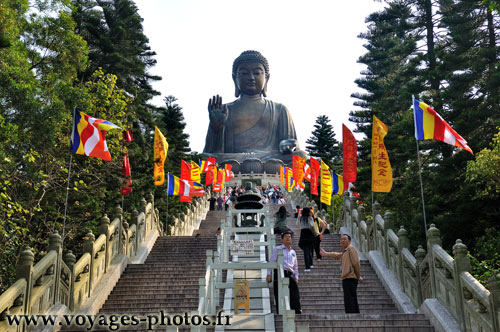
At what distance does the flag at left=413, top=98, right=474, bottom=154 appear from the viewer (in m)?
8.95

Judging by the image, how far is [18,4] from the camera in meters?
10.7

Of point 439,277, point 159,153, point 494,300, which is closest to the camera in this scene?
point 494,300

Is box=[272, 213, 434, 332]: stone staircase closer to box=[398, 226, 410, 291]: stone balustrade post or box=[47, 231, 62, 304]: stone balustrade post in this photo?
box=[398, 226, 410, 291]: stone balustrade post

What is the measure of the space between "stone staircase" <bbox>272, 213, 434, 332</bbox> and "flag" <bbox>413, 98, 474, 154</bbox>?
3.00 m

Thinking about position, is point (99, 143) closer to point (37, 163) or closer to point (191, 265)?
point (37, 163)

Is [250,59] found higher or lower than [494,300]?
higher

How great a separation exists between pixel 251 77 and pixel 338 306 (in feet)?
122

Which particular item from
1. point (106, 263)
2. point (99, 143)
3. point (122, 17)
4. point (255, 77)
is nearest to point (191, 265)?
point (106, 263)

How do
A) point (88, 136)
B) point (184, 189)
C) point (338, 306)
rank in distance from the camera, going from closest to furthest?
point (338, 306)
point (88, 136)
point (184, 189)

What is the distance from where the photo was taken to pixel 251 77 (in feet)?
145

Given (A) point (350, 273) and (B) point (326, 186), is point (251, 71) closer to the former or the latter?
(B) point (326, 186)

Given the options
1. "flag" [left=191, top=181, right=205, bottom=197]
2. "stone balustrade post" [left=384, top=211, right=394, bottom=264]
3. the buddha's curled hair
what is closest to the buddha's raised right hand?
the buddha's curled hair

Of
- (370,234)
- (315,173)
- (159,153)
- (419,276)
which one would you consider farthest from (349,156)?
(419,276)

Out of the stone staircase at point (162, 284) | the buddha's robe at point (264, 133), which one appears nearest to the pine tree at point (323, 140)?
the buddha's robe at point (264, 133)
